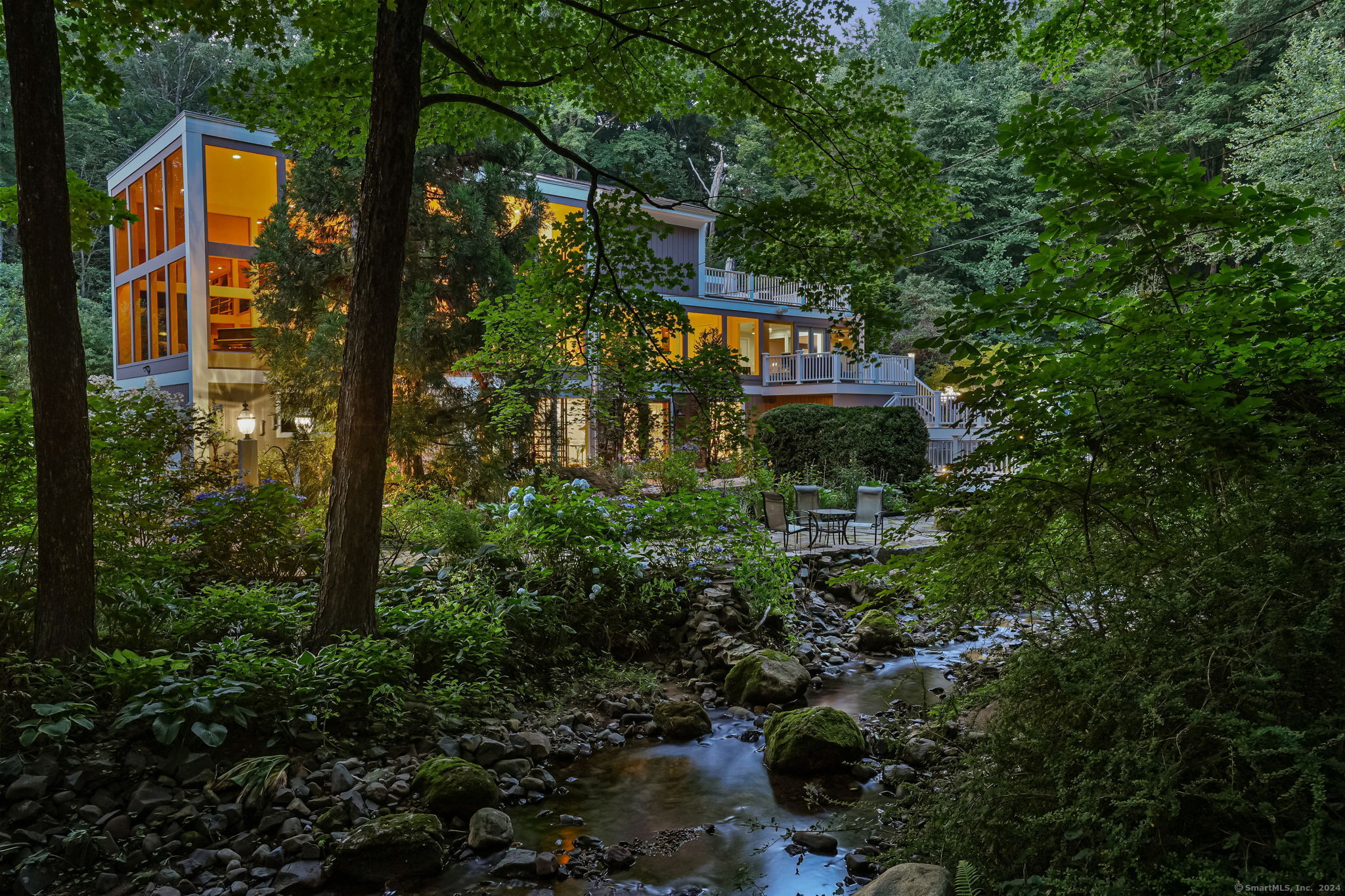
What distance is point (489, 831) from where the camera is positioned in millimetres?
4258

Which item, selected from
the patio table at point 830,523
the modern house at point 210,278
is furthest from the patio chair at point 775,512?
the modern house at point 210,278

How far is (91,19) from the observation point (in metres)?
6.11

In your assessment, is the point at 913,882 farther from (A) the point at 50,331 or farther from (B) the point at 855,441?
(B) the point at 855,441

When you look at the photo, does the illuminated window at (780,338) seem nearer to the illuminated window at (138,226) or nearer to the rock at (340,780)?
the illuminated window at (138,226)

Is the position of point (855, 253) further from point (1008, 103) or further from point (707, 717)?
point (1008, 103)

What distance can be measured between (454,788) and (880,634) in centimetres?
518

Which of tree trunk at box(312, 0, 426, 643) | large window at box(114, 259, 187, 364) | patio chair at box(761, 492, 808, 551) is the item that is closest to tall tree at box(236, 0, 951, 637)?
tree trunk at box(312, 0, 426, 643)

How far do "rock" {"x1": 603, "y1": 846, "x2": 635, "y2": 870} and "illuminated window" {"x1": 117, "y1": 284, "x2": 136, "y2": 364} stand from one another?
19334mm

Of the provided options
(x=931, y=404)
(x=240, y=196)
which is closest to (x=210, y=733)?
(x=240, y=196)

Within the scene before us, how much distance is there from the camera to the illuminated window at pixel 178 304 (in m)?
16.4

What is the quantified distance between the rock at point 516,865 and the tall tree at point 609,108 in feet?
6.95

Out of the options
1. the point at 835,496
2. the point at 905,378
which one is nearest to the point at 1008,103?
the point at 905,378

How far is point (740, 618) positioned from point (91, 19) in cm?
754

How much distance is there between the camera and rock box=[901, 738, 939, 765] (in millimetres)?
5289
